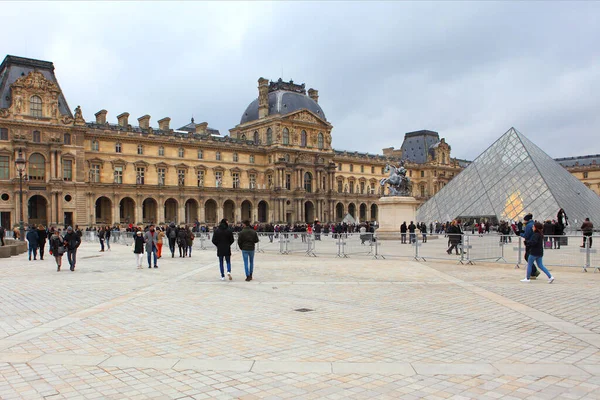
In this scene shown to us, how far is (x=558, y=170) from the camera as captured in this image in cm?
4756

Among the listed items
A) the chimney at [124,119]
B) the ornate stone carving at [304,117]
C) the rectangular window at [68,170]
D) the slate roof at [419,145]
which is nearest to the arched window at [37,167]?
the rectangular window at [68,170]

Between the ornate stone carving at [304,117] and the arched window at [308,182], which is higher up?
the ornate stone carving at [304,117]

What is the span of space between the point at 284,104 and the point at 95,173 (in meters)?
29.0

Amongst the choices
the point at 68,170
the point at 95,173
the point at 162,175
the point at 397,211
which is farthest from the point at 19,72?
the point at 397,211

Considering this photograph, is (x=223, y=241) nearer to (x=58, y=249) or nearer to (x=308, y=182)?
(x=58, y=249)

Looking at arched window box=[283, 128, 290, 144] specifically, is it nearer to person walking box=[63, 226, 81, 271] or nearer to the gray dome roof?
the gray dome roof

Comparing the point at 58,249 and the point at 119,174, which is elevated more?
the point at 119,174

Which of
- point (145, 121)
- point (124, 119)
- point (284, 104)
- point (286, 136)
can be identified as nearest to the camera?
point (124, 119)

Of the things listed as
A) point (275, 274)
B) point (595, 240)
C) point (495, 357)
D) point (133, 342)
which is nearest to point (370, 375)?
point (495, 357)

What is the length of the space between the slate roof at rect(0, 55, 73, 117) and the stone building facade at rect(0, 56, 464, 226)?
10 cm

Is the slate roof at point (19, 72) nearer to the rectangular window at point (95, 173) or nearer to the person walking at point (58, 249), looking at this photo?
the rectangular window at point (95, 173)

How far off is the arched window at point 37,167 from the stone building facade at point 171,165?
0.30ft

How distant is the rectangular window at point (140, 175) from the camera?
62528 mm

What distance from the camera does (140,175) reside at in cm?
6309
